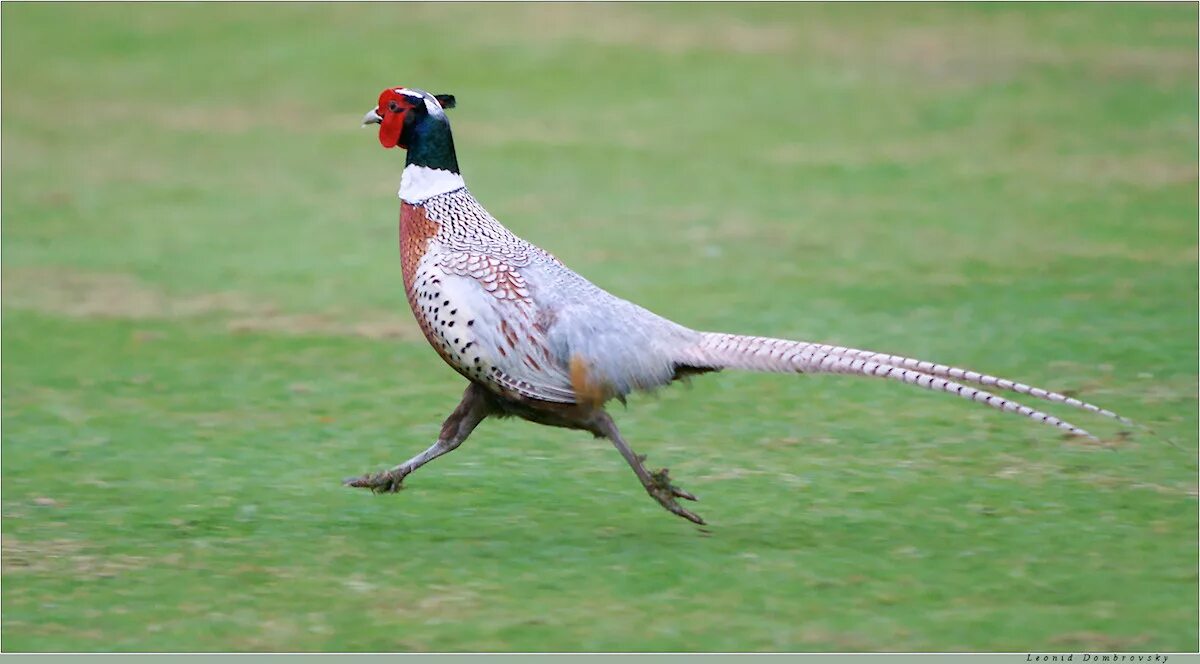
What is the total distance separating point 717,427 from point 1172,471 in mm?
2315

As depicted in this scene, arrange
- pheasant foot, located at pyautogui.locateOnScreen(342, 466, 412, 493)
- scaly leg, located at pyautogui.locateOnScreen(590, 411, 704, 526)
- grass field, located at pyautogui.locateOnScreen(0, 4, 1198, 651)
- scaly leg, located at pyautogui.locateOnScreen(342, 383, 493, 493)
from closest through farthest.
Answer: grass field, located at pyautogui.locateOnScreen(0, 4, 1198, 651) < scaly leg, located at pyautogui.locateOnScreen(590, 411, 704, 526) < scaly leg, located at pyautogui.locateOnScreen(342, 383, 493, 493) < pheasant foot, located at pyautogui.locateOnScreen(342, 466, 412, 493)

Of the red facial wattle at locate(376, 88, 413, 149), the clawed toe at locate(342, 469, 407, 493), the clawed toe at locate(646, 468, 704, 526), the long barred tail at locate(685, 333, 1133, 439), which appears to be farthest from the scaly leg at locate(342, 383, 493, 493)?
the red facial wattle at locate(376, 88, 413, 149)

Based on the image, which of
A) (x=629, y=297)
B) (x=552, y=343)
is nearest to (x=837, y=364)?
(x=552, y=343)

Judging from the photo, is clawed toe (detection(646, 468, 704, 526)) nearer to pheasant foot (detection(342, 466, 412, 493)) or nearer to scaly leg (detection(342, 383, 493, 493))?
scaly leg (detection(342, 383, 493, 493))

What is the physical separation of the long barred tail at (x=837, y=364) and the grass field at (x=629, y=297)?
2.28ft

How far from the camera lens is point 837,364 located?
6602mm

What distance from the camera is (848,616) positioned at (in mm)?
6012

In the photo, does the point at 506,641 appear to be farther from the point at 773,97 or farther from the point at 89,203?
Result: the point at 773,97

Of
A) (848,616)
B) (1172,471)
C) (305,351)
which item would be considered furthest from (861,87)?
(848,616)

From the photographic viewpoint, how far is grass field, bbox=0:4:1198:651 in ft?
20.7

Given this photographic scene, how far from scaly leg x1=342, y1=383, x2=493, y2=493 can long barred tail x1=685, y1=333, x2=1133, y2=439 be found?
38.0 inches

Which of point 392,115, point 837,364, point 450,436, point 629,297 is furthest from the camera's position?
point 629,297

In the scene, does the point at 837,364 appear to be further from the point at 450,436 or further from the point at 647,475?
the point at 450,436

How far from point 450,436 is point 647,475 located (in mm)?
911
